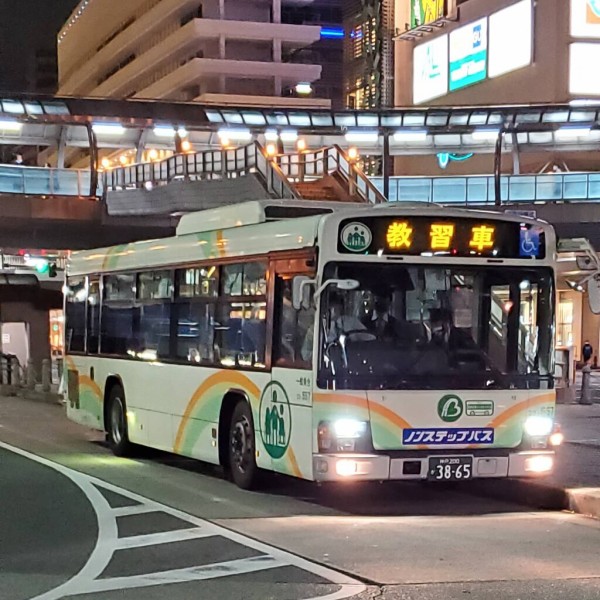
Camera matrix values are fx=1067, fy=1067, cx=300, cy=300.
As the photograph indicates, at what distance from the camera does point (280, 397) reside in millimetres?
11492

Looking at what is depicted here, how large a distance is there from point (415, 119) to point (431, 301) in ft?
111

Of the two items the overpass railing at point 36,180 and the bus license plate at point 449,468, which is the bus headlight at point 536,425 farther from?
the overpass railing at point 36,180

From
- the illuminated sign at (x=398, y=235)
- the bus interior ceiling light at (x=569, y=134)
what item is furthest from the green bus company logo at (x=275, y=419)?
the bus interior ceiling light at (x=569, y=134)

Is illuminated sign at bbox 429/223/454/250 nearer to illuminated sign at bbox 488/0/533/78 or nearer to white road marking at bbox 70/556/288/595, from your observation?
white road marking at bbox 70/556/288/595

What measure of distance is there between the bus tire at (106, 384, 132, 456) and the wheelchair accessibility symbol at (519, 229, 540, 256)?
7060 mm

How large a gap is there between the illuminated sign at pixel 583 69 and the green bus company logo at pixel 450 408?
43.3 m

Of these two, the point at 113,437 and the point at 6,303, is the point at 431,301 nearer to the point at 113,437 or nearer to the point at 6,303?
the point at 113,437

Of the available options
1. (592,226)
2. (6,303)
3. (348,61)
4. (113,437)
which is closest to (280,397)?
(113,437)

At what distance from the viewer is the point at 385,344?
10.9 metres

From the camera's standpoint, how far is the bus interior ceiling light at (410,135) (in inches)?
1763

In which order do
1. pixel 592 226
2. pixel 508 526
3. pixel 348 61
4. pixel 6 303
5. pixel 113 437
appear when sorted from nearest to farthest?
pixel 508 526
pixel 113 437
pixel 592 226
pixel 6 303
pixel 348 61

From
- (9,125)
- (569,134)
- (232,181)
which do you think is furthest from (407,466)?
(569,134)

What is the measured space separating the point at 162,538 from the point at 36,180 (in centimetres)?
3435

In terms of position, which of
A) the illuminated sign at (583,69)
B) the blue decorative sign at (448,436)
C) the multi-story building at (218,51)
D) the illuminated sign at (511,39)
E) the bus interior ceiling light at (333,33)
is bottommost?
the blue decorative sign at (448,436)
